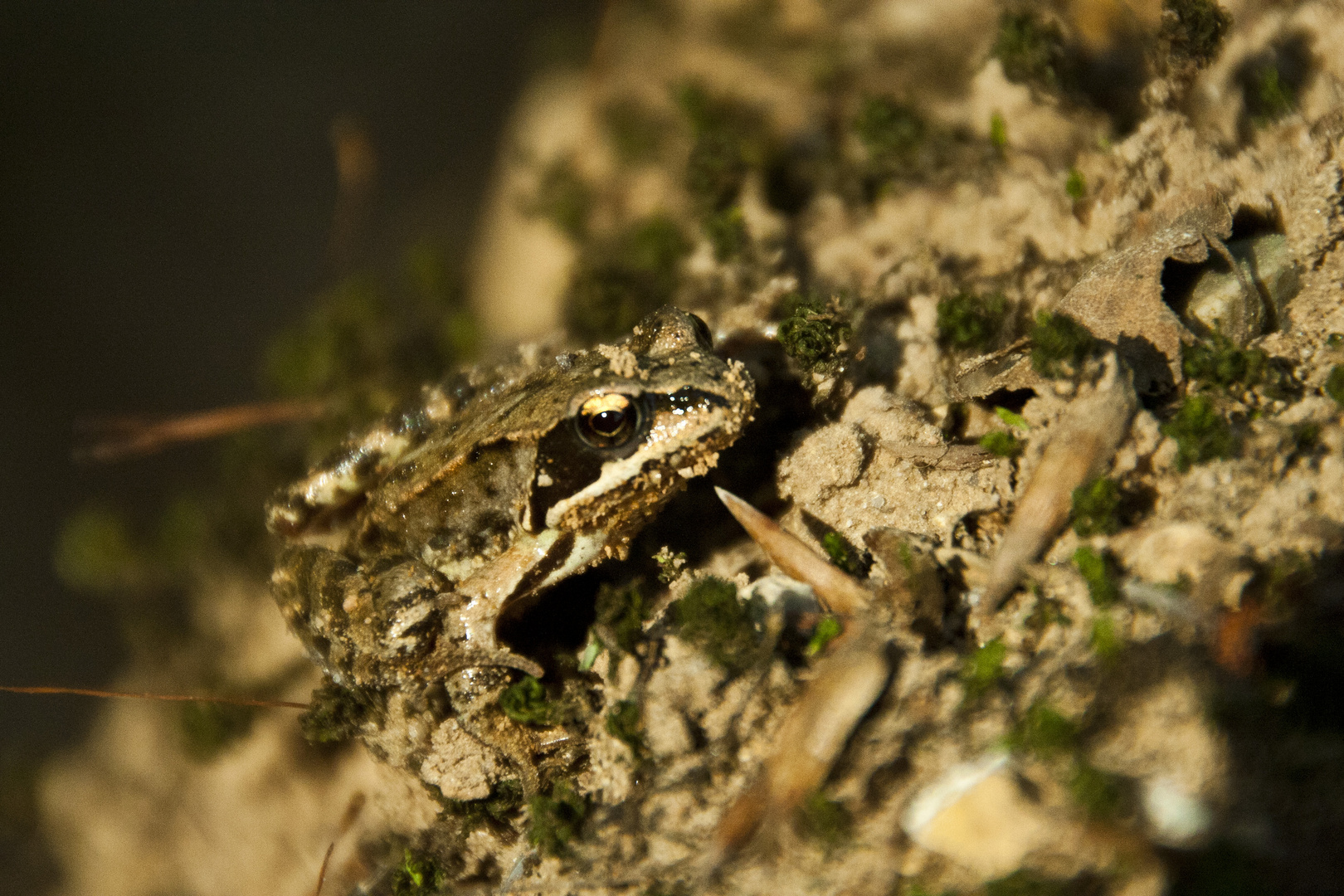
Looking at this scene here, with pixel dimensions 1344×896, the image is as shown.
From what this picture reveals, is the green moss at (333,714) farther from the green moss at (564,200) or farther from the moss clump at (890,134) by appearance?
the moss clump at (890,134)

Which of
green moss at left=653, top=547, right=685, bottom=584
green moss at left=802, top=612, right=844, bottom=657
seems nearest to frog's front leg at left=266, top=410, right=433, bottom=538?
green moss at left=653, top=547, right=685, bottom=584

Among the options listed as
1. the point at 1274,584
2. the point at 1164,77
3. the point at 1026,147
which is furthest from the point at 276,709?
the point at 1164,77

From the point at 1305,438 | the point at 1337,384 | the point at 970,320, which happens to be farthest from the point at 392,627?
the point at 1337,384

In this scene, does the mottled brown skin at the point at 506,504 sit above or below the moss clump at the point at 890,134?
below

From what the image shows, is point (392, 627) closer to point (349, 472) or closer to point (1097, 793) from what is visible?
point (349, 472)

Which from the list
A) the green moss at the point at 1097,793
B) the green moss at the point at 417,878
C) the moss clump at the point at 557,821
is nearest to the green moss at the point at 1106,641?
the green moss at the point at 1097,793
